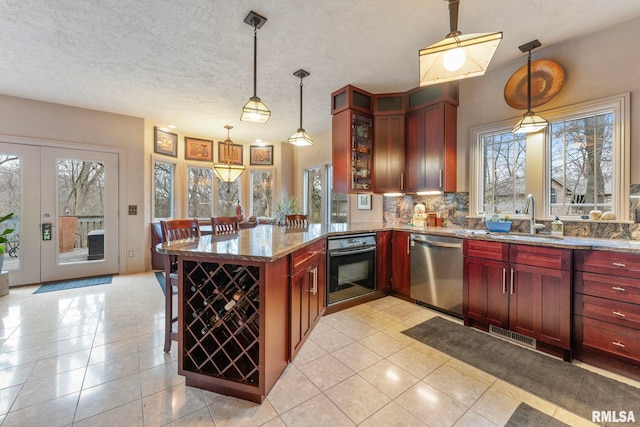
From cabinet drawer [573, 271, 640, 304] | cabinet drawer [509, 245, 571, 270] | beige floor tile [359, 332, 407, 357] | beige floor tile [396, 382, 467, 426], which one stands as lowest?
beige floor tile [396, 382, 467, 426]

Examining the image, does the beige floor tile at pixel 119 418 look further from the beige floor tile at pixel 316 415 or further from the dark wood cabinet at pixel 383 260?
the dark wood cabinet at pixel 383 260

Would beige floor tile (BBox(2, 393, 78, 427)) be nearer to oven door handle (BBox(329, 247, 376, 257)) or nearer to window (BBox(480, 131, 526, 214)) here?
oven door handle (BBox(329, 247, 376, 257))

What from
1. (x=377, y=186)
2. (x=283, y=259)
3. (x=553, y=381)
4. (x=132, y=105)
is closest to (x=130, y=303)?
(x=283, y=259)

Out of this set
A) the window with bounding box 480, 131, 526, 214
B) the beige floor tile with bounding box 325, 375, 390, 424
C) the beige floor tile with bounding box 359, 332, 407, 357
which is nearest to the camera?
the beige floor tile with bounding box 325, 375, 390, 424

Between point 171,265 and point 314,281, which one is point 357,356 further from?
point 171,265

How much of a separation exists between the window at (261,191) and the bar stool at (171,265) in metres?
3.99

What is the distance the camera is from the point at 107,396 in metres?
1.71

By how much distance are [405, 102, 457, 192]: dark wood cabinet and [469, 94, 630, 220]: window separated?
27 centimetres

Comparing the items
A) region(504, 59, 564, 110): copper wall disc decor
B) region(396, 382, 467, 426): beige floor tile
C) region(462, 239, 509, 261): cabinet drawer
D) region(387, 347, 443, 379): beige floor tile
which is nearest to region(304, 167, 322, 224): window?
region(462, 239, 509, 261): cabinet drawer

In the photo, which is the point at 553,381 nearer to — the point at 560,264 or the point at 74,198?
the point at 560,264

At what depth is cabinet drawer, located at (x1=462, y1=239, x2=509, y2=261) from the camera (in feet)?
8.17

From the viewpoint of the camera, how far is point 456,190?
11.5 ft

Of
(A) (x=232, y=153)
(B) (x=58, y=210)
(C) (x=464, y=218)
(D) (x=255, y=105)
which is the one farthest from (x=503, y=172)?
(B) (x=58, y=210)

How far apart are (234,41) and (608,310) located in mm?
3925
